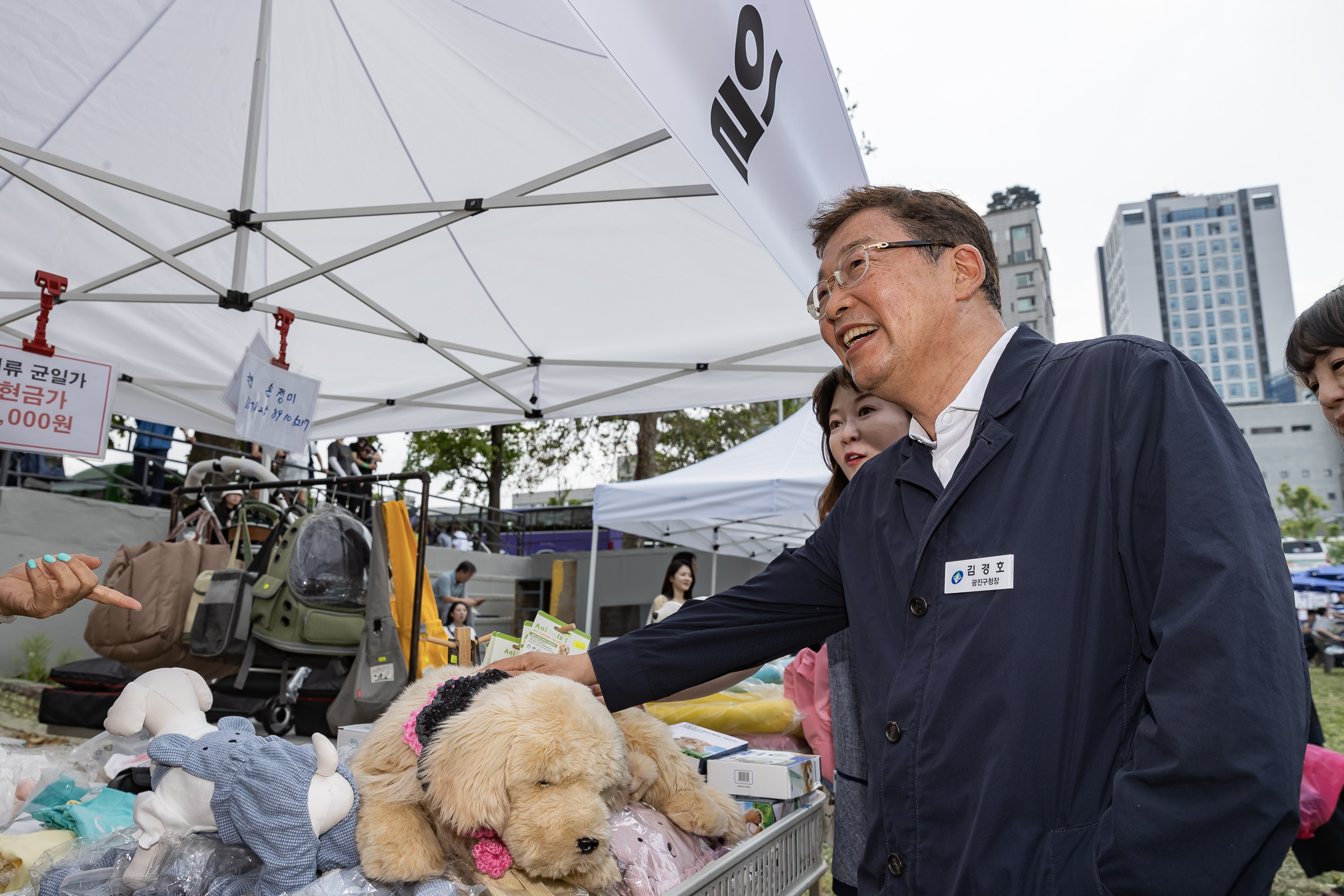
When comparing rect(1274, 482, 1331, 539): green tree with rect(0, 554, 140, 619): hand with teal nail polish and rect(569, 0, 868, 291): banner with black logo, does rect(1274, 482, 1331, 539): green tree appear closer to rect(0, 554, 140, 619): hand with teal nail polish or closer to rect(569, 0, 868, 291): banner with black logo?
rect(569, 0, 868, 291): banner with black logo

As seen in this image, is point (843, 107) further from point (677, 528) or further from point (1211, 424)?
point (677, 528)

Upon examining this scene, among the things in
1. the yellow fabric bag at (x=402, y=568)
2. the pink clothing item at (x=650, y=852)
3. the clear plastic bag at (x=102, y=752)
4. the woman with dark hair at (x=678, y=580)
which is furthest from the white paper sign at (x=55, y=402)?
the woman with dark hair at (x=678, y=580)

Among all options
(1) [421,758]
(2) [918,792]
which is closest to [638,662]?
(1) [421,758]

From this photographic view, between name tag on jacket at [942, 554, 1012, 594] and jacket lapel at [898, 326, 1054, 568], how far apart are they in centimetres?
6

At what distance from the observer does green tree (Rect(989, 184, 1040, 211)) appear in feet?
247

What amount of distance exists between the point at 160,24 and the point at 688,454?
16.5m

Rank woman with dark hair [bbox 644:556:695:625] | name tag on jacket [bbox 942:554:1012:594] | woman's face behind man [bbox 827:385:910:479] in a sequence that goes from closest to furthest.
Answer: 1. name tag on jacket [bbox 942:554:1012:594]
2. woman's face behind man [bbox 827:385:910:479]
3. woman with dark hair [bbox 644:556:695:625]

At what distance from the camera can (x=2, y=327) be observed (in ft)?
14.6

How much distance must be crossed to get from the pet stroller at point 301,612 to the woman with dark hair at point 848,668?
77.9 inches

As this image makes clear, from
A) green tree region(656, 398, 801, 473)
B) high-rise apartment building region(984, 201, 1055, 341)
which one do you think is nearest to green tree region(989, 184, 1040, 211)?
high-rise apartment building region(984, 201, 1055, 341)

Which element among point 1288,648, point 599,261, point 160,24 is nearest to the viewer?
point 1288,648

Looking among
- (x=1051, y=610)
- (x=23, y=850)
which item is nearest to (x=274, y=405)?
(x=23, y=850)

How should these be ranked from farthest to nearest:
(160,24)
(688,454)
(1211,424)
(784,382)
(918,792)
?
(688,454) < (784,382) < (160,24) < (918,792) < (1211,424)

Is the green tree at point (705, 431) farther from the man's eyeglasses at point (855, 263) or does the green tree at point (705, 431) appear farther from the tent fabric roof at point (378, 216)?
the man's eyeglasses at point (855, 263)
